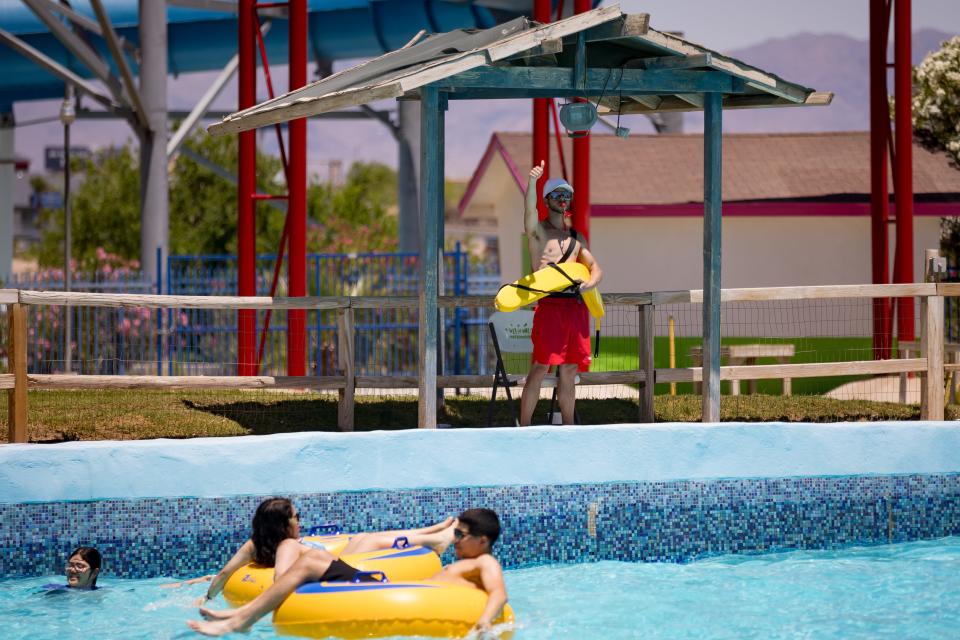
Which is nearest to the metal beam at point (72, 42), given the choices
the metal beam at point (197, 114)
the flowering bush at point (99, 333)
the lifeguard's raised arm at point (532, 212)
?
the metal beam at point (197, 114)

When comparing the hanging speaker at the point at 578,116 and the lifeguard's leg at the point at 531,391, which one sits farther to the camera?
the hanging speaker at the point at 578,116

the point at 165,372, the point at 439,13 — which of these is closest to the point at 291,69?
the point at 165,372

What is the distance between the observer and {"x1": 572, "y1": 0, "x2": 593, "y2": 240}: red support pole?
1413 centimetres

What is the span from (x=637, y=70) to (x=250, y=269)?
20.6 ft

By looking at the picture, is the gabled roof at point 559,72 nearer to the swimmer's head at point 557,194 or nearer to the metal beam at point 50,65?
the swimmer's head at point 557,194

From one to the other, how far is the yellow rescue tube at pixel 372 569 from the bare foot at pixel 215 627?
1.06 ft

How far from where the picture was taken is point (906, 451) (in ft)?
30.9

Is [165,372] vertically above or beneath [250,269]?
beneath

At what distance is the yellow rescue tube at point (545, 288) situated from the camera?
377 inches

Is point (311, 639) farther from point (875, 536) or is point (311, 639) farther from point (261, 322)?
point (261, 322)

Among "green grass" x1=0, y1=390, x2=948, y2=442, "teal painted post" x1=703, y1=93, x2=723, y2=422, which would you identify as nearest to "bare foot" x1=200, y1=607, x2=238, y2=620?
"green grass" x1=0, y1=390, x2=948, y2=442

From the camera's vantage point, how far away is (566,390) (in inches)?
392

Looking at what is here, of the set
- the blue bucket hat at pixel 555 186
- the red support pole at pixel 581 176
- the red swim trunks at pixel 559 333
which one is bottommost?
the red swim trunks at pixel 559 333

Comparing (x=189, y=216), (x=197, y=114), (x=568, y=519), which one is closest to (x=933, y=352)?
(x=568, y=519)
